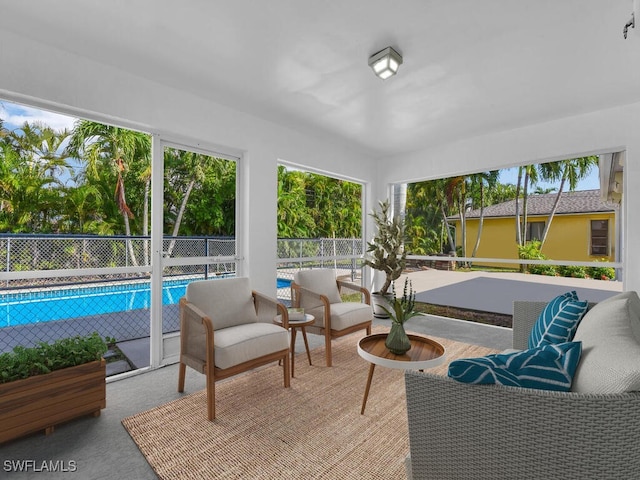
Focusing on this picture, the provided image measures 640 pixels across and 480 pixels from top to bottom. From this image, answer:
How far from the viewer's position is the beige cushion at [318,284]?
10.9ft

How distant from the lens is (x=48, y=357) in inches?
79.2

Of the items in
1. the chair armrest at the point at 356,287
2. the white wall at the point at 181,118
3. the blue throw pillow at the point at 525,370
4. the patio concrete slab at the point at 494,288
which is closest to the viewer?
the blue throw pillow at the point at 525,370

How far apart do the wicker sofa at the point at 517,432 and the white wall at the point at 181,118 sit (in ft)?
9.33

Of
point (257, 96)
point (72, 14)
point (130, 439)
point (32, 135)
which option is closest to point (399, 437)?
point (130, 439)

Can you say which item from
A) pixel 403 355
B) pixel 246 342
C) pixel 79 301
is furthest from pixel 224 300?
pixel 79 301

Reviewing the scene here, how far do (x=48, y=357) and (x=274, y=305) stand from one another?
59.8 inches

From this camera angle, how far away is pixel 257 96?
3232mm

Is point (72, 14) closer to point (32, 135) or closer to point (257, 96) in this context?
point (32, 135)

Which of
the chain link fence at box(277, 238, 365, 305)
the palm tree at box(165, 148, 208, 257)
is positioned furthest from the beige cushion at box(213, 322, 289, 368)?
the chain link fence at box(277, 238, 365, 305)

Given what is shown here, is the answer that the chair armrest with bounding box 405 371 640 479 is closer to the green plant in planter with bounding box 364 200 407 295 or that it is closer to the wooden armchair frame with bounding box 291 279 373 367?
the wooden armchair frame with bounding box 291 279 373 367

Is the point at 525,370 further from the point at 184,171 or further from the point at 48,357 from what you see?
the point at 184,171

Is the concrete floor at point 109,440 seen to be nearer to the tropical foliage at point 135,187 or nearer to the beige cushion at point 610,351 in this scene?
the tropical foliage at point 135,187

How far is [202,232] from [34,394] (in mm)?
1901

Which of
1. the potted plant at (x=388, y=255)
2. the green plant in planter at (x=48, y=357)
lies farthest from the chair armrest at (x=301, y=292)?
the potted plant at (x=388, y=255)
